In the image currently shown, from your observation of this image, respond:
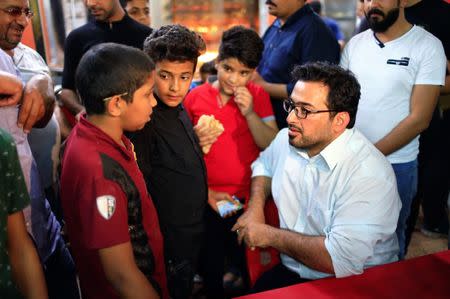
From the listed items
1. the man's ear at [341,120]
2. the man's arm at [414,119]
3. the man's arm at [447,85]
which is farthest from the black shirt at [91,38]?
the man's arm at [447,85]

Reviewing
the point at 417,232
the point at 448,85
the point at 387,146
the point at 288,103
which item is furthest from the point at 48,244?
the point at 417,232

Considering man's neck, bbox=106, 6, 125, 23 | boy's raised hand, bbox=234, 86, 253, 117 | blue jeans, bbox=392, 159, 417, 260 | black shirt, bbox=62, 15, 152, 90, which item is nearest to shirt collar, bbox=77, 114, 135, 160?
boy's raised hand, bbox=234, 86, 253, 117

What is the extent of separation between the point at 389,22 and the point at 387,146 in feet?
2.52

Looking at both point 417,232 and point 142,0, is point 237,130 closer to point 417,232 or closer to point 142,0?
point 142,0

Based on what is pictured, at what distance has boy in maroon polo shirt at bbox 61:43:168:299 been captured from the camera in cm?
123

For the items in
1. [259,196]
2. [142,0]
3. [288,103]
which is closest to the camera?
[288,103]

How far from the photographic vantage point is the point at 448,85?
278 centimetres

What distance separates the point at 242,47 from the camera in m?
2.22

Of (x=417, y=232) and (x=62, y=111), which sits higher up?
Answer: (x=62, y=111)

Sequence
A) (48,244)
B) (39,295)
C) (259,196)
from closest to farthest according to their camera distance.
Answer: (39,295) < (48,244) < (259,196)

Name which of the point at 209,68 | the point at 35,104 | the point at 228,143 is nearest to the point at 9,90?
the point at 35,104

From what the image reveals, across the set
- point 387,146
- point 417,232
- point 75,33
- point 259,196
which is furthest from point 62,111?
point 417,232

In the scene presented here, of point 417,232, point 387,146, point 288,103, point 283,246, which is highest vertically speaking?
point 288,103

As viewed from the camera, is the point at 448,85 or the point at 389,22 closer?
the point at 389,22
